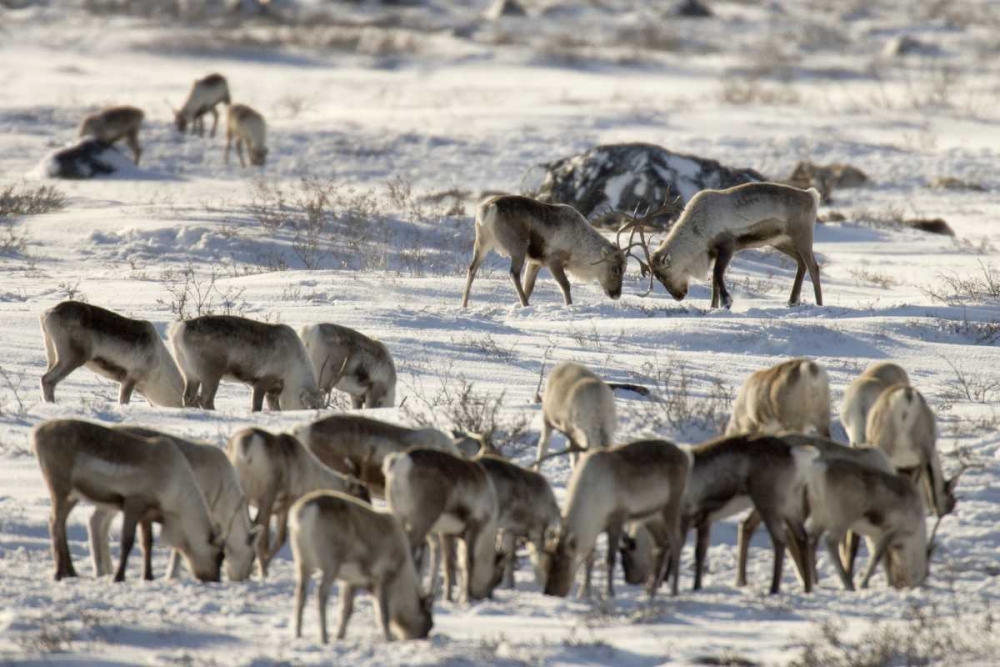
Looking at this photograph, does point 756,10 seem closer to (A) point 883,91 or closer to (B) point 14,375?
(A) point 883,91

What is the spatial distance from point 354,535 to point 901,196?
1892 cm

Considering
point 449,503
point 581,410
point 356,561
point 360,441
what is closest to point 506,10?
point 581,410

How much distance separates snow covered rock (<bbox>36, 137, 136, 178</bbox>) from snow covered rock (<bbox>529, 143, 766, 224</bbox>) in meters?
6.85

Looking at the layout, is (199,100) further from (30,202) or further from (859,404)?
(859,404)

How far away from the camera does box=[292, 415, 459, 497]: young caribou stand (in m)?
7.87

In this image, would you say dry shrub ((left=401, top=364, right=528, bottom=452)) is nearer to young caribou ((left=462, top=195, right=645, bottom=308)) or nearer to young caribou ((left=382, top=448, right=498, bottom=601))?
young caribou ((left=382, top=448, right=498, bottom=601))

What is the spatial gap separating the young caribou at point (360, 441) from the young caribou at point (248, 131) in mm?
17329

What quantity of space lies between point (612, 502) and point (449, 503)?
2.69 ft

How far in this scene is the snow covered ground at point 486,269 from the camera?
6543 millimetres

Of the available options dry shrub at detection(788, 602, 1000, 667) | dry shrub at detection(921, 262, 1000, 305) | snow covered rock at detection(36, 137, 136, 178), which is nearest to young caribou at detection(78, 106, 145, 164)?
snow covered rock at detection(36, 137, 136, 178)

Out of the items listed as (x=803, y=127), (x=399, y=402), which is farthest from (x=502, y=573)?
(x=803, y=127)

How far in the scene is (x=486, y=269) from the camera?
16.6m

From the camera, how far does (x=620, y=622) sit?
261 inches

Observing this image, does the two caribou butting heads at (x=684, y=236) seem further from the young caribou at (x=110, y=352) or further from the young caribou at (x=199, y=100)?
the young caribou at (x=199, y=100)
